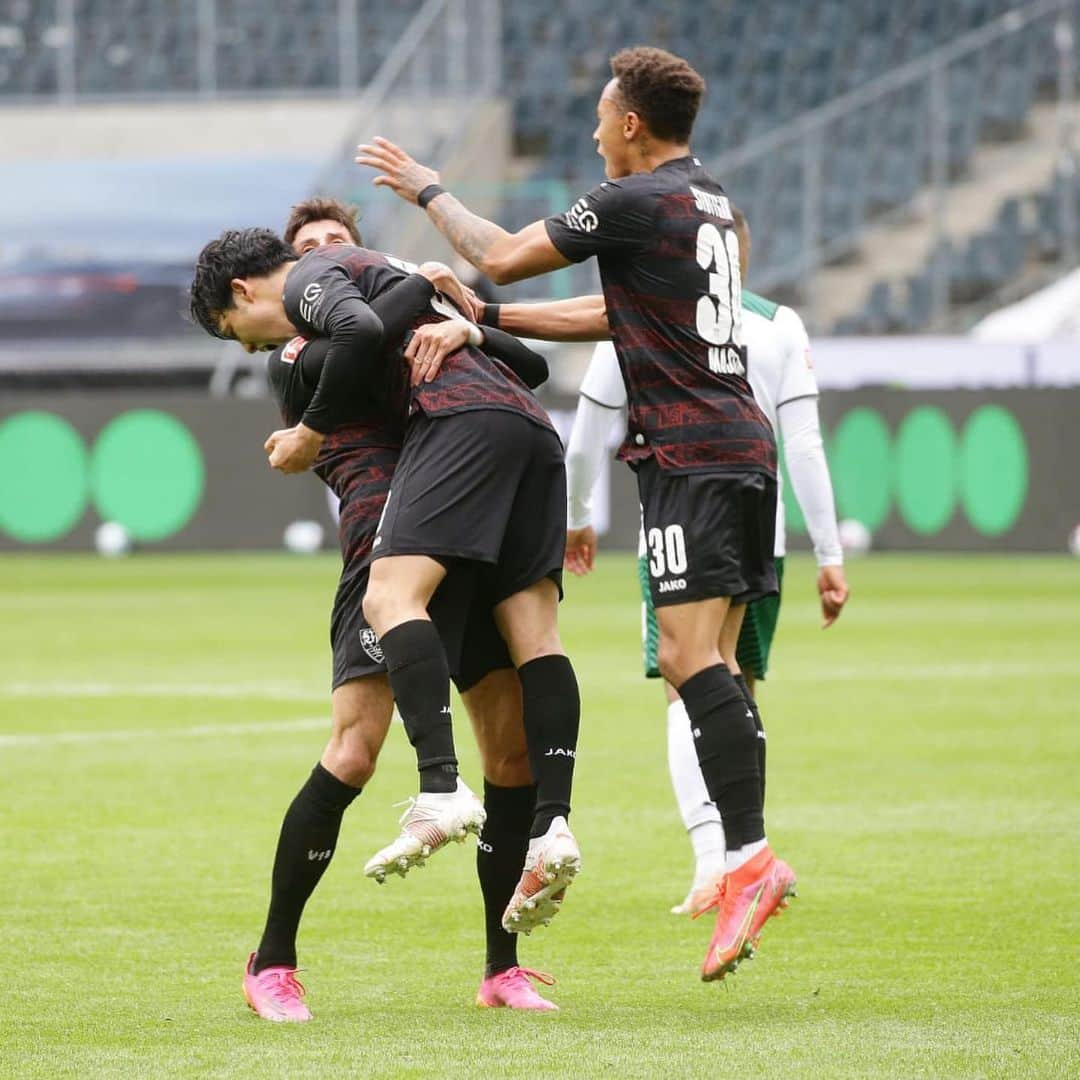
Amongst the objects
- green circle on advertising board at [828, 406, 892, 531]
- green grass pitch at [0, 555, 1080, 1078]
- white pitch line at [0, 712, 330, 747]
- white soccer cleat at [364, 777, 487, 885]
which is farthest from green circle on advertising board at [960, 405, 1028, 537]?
white soccer cleat at [364, 777, 487, 885]

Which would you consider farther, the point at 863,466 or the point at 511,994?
the point at 863,466

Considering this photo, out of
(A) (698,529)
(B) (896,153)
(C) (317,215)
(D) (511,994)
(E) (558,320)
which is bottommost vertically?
(D) (511,994)

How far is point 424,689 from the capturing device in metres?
4.46

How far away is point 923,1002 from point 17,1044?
1845mm

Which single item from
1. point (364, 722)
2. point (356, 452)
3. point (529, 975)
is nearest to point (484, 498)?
point (356, 452)

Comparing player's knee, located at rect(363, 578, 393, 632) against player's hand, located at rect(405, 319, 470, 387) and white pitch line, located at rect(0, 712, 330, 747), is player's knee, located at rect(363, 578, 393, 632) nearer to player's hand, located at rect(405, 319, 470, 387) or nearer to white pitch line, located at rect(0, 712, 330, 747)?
player's hand, located at rect(405, 319, 470, 387)

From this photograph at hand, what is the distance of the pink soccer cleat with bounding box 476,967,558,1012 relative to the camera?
466 centimetres

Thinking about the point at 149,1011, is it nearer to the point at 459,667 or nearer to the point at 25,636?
the point at 459,667

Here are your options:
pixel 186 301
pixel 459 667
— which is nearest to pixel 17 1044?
pixel 459 667

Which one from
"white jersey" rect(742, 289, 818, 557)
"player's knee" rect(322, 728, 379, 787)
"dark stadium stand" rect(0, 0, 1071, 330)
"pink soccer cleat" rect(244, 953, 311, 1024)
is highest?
"dark stadium stand" rect(0, 0, 1071, 330)

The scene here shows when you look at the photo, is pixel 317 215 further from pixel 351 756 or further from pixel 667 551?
pixel 351 756

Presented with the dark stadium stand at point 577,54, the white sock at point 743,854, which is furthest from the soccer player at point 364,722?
the dark stadium stand at point 577,54

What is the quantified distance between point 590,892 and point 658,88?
2.32m

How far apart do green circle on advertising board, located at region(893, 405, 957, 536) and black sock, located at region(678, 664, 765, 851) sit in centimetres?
1654
